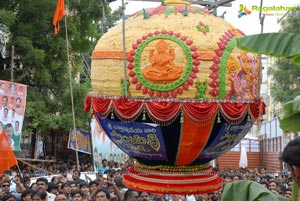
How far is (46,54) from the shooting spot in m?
18.9

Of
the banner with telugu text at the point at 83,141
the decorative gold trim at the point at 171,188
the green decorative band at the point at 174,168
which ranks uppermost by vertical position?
the green decorative band at the point at 174,168

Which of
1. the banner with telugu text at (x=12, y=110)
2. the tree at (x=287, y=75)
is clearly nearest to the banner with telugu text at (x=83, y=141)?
the tree at (x=287, y=75)

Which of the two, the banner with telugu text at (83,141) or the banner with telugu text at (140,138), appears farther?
the banner with telugu text at (83,141)

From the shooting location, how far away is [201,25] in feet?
24.0

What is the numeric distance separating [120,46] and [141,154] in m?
1.13

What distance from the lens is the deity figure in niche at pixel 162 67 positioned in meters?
7.11

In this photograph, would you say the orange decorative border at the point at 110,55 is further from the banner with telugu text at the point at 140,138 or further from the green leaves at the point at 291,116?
the green leaves at the point at 291,116

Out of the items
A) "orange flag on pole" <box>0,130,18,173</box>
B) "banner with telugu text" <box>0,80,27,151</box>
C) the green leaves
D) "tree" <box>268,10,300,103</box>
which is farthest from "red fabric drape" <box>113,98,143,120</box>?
"tree" <box>268,10,300,103</box>

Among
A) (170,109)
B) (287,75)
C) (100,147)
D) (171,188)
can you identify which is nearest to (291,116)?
(170,109)

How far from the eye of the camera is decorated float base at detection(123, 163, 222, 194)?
7512 mm

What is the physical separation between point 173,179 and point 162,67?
1210 millimetres

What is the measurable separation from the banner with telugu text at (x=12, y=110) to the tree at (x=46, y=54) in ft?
14.8
